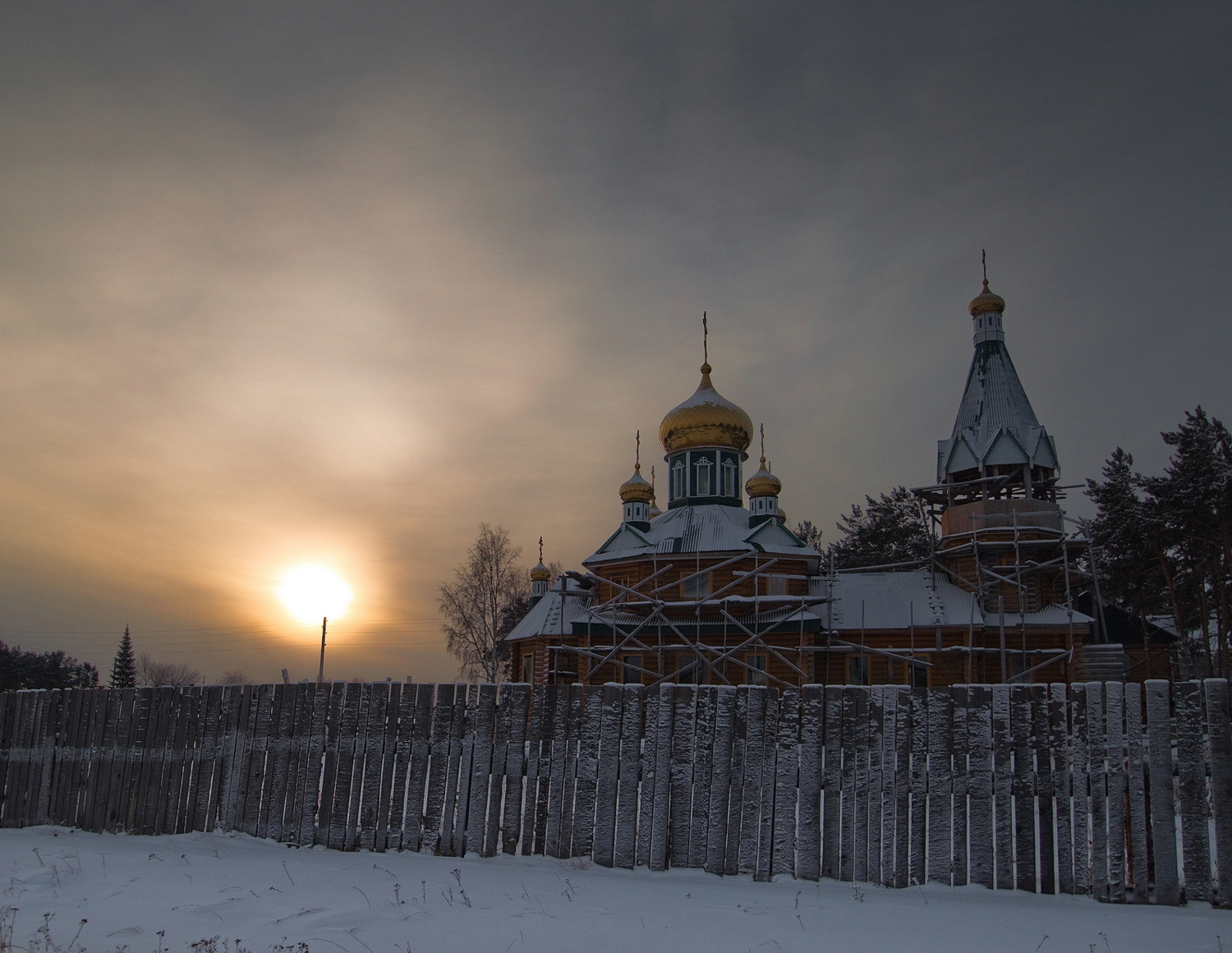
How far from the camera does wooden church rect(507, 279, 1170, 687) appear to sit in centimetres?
2800

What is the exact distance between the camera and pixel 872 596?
97.6ft

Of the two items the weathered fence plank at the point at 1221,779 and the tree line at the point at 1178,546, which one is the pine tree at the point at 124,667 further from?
the weathered fence plank at the point at 1221,779

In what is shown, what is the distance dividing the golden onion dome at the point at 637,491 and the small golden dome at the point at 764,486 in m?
4.23

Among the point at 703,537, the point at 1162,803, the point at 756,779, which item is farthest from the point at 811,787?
the point at 703,537

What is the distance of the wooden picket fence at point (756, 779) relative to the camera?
281 inches

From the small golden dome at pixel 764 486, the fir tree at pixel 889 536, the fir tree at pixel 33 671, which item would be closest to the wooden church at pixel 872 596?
the small golden dome at pixel 764 486

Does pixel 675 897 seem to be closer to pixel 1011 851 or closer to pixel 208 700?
pixel 1011 851

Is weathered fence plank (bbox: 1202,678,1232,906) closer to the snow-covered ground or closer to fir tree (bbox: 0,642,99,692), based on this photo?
the snow-covered ground

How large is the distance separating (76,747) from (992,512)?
2631 cm

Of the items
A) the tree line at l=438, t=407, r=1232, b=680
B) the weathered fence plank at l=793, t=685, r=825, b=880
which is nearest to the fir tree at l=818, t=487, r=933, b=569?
the tree line at l=438, t=407, r=1232, b=680

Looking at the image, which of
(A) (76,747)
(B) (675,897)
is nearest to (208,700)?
(A) (76,747)

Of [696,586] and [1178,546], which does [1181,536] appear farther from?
[696,586]

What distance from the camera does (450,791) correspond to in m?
8.89

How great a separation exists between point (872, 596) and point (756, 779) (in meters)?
23.0
